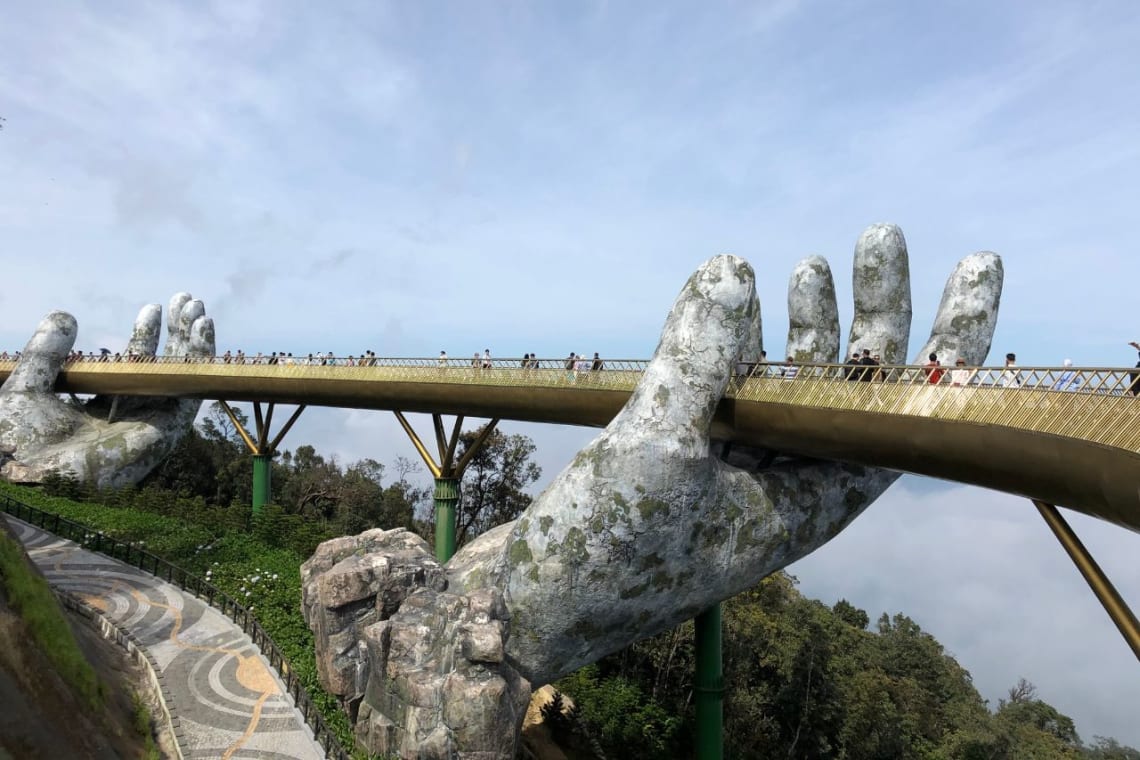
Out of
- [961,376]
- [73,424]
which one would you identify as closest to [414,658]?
[961,376]

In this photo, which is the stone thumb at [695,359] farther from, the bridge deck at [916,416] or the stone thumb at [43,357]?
the stone thumb at [43,357]

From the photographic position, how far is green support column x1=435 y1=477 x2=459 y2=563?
1080 inches

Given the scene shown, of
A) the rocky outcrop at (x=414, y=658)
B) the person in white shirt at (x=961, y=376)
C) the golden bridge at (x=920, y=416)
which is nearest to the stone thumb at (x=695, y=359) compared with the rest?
the golden bridge at (x=920, y=416)

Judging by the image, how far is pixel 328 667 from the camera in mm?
17672

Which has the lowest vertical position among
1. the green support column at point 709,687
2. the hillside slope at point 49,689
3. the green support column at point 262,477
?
the green support column at point 709,687

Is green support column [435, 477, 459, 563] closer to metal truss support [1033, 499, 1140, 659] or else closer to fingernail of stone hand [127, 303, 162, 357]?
metal truss support [1033, 499, 1140, 659]

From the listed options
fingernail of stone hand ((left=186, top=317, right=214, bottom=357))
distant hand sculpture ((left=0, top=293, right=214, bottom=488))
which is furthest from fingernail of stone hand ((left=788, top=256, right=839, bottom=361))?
fingernail of stone hand ((left=186, top=317, right=214, bottom=357))

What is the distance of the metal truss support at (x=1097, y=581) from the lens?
10633 millimetres

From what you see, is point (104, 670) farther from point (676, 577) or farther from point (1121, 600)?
point (1121, 600)

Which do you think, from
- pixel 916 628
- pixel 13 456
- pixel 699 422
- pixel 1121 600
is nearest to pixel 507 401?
pixel 699 422

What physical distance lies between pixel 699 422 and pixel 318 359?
64.8ft

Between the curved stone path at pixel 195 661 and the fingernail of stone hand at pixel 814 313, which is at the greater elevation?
the fingernail of stone hand at pixel 814 313

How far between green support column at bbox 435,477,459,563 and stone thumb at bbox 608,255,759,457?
41.5ft

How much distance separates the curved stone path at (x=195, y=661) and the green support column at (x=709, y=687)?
10.4 meters
